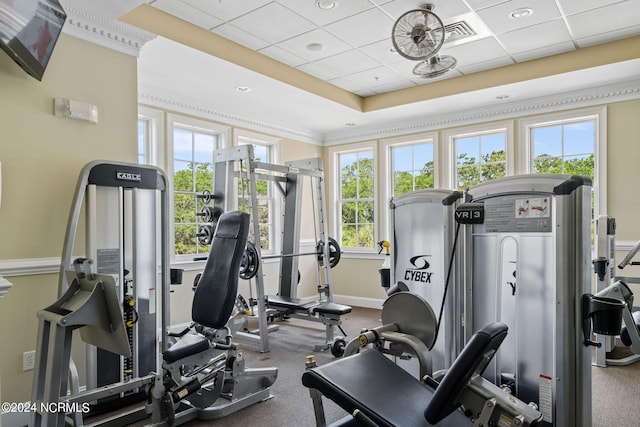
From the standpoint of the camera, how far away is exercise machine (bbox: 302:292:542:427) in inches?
58.9

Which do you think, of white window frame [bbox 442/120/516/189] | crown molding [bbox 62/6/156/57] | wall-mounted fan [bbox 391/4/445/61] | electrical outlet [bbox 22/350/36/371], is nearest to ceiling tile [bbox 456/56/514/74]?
white window frame [bbox 442/120/516/189]

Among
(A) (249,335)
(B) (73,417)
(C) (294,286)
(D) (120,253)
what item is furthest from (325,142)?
(B) (73,417)

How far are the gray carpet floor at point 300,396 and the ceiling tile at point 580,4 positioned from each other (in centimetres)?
296

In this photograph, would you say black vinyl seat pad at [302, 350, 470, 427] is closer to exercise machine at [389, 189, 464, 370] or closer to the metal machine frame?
exercise machine at [389, 189, 464, 370]

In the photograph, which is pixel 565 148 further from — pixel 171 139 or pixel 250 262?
pixel 171 139

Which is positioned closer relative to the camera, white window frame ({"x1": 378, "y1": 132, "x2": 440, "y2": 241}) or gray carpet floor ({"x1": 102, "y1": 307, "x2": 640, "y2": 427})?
gray carpet floor ({"x1": 102, "y1": 307, "x2": 640, "y2": 427})

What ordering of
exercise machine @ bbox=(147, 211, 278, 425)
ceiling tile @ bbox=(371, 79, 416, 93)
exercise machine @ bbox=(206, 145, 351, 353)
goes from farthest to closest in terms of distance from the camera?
ceiling tile @ bbox=(371, 79, 416, 93) < exercise machine @ bbox=(206, 145, 351, 353) < exercise machine @ bbox=(147, 211, 278, 425)

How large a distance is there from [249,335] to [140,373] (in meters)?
1.50

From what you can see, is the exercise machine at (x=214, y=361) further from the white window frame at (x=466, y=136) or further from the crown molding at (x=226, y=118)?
the white window frame at (x=466, y=136)

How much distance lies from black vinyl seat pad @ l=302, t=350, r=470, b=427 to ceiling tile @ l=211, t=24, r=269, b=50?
292cm

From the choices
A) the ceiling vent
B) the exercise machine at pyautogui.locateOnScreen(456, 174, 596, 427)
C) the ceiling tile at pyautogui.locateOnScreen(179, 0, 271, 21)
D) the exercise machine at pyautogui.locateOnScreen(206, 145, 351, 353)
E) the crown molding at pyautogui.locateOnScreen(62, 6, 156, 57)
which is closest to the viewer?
the exercise machine at pyautogui.locateOnScreen(456, 174, 596, 427)

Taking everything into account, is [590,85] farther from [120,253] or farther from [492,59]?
[120,253]

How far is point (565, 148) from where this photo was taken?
199 inches

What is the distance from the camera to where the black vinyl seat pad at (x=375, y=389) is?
1.79 m
